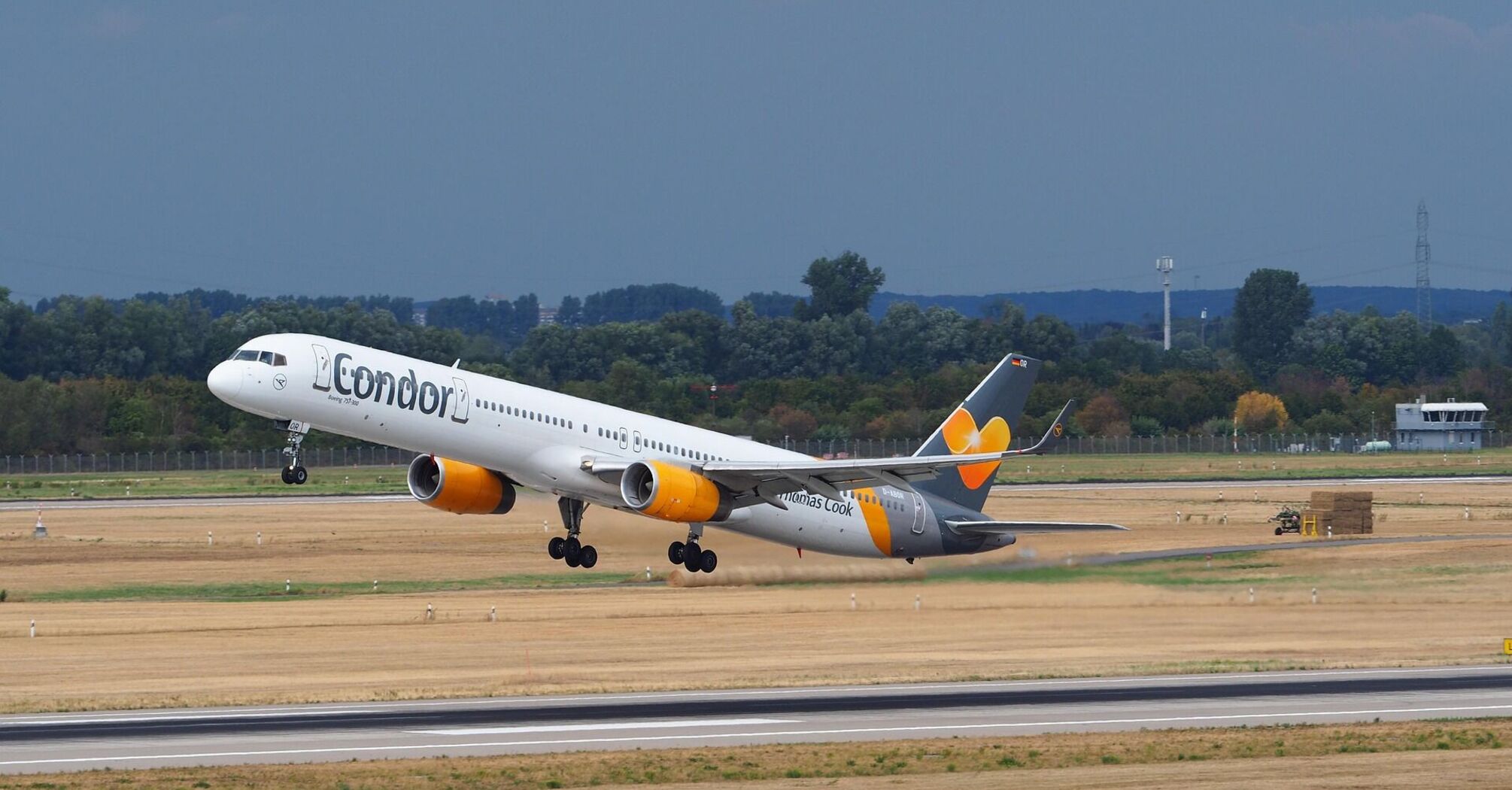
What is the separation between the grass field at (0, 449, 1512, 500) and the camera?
363 ft

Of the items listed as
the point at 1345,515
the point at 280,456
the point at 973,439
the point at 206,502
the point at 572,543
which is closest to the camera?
the point at 572,543

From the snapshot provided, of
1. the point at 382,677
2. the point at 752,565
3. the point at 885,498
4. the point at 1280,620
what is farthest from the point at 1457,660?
the point at 382,677

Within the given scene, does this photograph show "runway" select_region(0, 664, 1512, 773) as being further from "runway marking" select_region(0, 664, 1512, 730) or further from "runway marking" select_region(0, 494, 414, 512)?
"runway marking" select_region(0, 494, 414, 512)

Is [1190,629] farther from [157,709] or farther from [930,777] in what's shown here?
[157,709]

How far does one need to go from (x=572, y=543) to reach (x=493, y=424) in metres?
5.80

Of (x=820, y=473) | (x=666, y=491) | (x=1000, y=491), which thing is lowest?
(x=1000, y=491)

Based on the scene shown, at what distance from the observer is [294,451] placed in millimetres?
44000

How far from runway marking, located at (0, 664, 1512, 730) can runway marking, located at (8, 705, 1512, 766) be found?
576 cm

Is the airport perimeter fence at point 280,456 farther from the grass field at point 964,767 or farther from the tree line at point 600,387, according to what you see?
the grass field at point 964,767

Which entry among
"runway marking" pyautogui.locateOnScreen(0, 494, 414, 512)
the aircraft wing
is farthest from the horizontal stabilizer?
"runway marking" pyautogui.locateOnScreen(0, 494, 414, 512)

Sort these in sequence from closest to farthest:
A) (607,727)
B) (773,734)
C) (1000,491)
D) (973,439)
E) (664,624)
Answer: (773,734) < (607,727) < (664,624) < (973,439) < (1000,491)

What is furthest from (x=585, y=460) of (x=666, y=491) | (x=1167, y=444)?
(x=1167, y=444)

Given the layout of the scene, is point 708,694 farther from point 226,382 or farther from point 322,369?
point 226,382

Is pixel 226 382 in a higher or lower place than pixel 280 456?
higher
